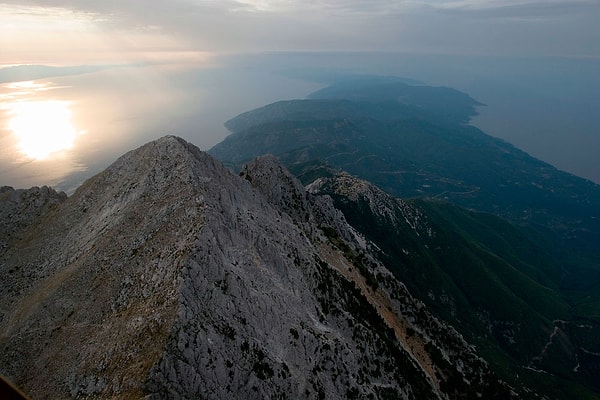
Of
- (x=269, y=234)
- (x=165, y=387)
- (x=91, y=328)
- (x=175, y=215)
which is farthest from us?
(x=269, y=234)

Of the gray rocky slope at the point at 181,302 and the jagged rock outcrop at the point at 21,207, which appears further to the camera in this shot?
the jagged rock outcrop at the point at 21,207

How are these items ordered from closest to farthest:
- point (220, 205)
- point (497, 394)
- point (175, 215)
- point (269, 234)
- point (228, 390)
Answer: point (228, 390) < point (175, 215) < point (220, 205) < point (269, 234) < point (497, 394)

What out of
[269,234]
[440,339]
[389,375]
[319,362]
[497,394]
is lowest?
[497,394]

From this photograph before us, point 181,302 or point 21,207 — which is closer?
point 181,302

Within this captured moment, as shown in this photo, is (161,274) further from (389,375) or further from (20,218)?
(20,218)

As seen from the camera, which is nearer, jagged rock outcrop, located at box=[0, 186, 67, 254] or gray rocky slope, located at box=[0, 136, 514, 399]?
gray rocky slope, located at box=[0, 136, 514, 399]

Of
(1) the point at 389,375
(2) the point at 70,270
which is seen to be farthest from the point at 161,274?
(1) the point at 389,375

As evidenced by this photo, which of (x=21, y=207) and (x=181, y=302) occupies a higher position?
(x=181, y=302)

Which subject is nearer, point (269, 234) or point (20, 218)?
point (269, 234)
